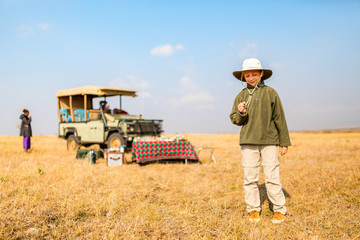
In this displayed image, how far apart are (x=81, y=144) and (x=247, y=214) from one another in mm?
10225

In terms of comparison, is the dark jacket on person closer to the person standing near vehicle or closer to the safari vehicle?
the person standing near vehicle

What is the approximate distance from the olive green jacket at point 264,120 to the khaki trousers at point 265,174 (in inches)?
5.3

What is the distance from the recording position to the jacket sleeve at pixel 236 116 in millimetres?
3821

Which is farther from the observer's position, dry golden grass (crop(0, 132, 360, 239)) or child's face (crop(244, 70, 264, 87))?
child's face (crop(244, 70, 264, 87))

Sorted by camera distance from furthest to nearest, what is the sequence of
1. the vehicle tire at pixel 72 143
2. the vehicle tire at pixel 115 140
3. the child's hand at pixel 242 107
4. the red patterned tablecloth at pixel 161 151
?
the vehicle tire at pixel 72 143 → the vehicle tire at pixel 115 140 → the red patterned tablecloth at pixel 161 151 → the child's hand at pixel 242 107

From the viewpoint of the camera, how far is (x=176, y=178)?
22.1 feet

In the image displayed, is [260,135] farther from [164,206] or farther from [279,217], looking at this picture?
[164,206]

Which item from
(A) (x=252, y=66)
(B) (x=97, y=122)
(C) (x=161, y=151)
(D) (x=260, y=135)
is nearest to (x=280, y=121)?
(D) (x=260, y=135)

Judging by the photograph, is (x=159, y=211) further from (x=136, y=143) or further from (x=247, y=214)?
(x=136, y=143)

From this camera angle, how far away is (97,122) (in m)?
11.9

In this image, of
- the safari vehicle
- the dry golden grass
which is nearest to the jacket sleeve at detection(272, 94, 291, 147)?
the dry golden grass

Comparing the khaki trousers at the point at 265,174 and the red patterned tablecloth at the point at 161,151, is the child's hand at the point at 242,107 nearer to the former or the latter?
Result: the khaki trousers at the point at 265,174

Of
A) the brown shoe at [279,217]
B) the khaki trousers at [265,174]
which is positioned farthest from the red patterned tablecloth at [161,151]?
the brown shoe at [279,217]

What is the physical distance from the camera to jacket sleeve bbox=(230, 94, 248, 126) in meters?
3.82
